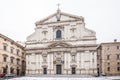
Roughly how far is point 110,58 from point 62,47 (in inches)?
664

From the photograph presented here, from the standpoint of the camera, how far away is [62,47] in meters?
46.4

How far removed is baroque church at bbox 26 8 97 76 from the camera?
4488 cm

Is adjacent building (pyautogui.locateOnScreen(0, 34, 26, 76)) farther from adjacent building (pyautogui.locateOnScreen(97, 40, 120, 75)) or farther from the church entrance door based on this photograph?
adjacent building (pyautogui.locateOnScreen(97, 40, 120, 75))

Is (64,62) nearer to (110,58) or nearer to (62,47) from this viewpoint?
(62,47)

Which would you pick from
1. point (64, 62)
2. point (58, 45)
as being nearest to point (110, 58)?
point (64, 62)

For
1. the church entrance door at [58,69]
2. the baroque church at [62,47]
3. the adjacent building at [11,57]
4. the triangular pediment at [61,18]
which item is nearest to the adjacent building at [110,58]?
the baroque church at [62,47]

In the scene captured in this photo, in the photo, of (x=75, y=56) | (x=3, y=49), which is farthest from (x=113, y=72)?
(x=3, y=49)

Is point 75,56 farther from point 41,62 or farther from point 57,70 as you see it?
point 41,62

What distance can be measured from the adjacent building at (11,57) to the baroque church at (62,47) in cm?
359

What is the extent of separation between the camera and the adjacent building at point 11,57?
42.1 meters

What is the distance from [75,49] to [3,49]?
1643cm

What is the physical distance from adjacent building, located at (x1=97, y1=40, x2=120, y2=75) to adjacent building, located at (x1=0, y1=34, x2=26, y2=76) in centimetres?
2262

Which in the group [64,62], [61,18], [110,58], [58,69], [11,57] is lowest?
[58,69]

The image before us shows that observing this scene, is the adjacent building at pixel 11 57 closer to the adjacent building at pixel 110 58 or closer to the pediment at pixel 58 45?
the pediment at pixel 58 45
